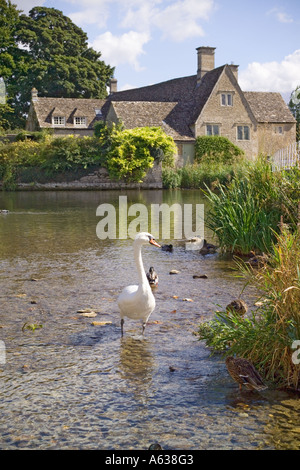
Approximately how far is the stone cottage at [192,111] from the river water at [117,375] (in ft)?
126

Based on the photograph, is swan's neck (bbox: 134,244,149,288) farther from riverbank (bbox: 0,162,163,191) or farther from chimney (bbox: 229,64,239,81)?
chimney (bbox: 229,64,239,81)

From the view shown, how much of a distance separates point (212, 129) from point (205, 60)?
24.6ft

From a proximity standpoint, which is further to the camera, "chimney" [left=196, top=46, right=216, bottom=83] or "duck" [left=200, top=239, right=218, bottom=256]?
"chimney" [left=196, top=46, right=216, bottom=83]

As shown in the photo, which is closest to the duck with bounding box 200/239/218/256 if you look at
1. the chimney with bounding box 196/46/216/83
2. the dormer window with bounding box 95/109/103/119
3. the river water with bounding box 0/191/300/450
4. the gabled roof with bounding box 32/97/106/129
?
the river water with bounding box 0/191/300/450

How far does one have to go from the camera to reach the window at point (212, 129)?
52031 millimetres

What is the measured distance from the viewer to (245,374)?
527 centimetres

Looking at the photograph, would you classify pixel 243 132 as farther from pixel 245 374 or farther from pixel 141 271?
pixel 245 374

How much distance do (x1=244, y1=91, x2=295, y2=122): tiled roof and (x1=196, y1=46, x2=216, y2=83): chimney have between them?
6217mm

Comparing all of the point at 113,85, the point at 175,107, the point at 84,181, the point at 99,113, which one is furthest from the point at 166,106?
the point at 113,85

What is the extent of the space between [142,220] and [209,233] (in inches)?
175

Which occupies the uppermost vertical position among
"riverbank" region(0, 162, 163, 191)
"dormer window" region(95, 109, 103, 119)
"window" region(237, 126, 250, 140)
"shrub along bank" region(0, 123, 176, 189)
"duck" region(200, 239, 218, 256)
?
"dormer window" region(95, 109, 103, 119)

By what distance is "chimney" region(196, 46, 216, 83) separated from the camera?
54.1m

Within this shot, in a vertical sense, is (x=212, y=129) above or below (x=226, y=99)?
below

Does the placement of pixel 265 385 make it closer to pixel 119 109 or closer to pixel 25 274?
pixel 25 274
